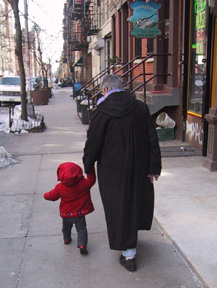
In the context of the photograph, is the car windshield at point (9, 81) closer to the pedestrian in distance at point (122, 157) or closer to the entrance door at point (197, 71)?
the entrance door at point (197, 71)

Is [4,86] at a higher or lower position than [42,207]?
higher

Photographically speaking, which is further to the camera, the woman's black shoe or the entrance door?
the entrance door

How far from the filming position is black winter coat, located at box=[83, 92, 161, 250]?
10.6 feet

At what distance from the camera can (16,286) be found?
3.20 m

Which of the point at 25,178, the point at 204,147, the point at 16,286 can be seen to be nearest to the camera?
the point at 16,286

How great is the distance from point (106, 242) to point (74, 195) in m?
0.81

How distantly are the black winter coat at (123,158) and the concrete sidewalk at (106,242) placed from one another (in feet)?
1.32

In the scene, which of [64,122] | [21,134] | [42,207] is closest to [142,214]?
[42,207]

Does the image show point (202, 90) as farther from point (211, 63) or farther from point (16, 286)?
point (16, 286)

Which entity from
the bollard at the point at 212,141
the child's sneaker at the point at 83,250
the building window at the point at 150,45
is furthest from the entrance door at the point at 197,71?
the child's sneaker at the point at 83,250

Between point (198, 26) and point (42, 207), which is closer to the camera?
point (42, 207)

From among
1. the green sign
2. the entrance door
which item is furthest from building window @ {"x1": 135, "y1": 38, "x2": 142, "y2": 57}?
the entrance door

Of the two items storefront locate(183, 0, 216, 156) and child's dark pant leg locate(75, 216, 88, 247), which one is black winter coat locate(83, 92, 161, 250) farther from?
storefront locate(183, 0, 216, 156)

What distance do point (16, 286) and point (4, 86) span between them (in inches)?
820
